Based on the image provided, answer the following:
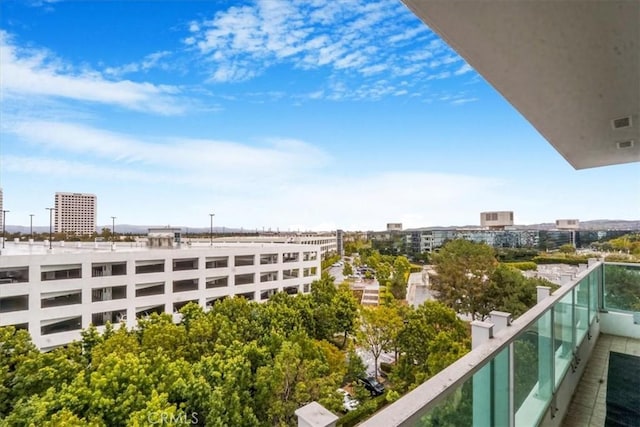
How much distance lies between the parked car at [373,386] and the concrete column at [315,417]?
1009 cm

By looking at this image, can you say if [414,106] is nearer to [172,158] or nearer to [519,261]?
[519,261]

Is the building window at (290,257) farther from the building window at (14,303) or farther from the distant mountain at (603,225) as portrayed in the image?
the distant mountain at (603,225)

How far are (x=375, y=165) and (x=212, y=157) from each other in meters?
12.6

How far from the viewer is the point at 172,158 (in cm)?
2375

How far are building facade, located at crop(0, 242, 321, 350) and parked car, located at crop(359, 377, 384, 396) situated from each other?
7.37 metres

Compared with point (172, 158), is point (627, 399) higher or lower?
lower

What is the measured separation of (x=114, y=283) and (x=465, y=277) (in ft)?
48.1

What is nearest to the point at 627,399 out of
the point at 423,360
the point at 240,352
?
the point at 240,352

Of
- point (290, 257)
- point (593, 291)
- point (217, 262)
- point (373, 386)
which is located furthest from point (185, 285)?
point (593, 291)

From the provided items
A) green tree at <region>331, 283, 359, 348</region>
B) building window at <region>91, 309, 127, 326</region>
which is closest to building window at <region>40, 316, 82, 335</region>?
building window at <region>91, 309, 127, 326</region>

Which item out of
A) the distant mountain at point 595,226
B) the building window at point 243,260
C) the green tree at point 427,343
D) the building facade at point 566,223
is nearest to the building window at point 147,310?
the building window at point 243,260

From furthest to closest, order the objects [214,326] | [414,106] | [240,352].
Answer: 1. [414,106]
2. [214,326]
3. [240,352]

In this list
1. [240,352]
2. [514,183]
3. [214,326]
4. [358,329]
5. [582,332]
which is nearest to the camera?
[582,332]

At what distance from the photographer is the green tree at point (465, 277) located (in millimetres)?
14039
